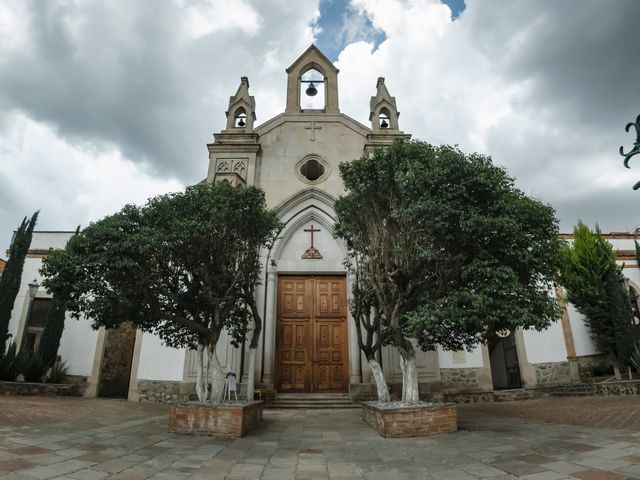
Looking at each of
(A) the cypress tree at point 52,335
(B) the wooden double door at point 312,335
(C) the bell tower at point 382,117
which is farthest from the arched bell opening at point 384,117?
(A) the cypress tree at point 52,335

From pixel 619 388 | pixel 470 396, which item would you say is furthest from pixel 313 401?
pixel 619 388

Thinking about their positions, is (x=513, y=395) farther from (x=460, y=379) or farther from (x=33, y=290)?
(x=33, y=290)

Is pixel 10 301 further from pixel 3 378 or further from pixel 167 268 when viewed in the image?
pixel 167 268

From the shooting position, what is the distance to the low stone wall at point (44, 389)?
36.6 feet

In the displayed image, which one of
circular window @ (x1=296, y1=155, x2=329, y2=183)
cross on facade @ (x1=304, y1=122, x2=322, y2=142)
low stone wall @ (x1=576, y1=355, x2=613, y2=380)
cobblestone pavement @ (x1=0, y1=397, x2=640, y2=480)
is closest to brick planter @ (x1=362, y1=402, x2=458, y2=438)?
cobblestone pavement @ (x1=0, y1=397, x2=640, y2=480)

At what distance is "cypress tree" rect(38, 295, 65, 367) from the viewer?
12.2m

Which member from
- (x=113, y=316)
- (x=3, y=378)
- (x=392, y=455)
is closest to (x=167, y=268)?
(x=113, y=316)

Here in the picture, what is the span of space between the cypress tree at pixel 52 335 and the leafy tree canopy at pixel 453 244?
11022 millimetres

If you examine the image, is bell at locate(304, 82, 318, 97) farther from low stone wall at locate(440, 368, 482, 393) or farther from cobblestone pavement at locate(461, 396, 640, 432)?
cobblestone pavement at locate(461, 396, 640, 432)

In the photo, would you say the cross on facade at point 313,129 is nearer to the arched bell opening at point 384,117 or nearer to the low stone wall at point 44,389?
the arched bell opening at point 384,117

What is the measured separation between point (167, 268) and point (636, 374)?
14455mm

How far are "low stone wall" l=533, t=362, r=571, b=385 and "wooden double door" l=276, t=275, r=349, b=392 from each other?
22.0 feet

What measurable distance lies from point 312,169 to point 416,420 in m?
9.44

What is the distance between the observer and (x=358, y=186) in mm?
7730
